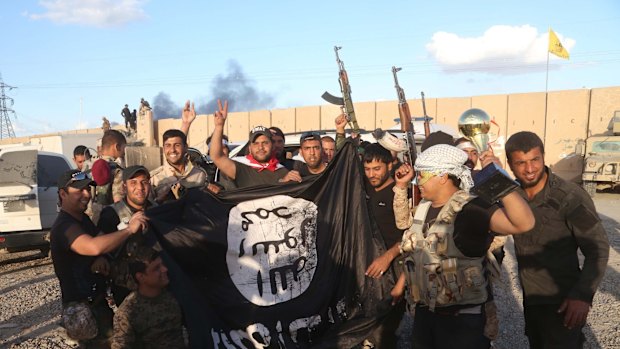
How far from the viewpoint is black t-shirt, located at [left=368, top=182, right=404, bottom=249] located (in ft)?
14.0

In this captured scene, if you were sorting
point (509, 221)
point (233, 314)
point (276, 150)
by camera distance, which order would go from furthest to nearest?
point (276, 150) → point (233, 314) → point (509, 221)

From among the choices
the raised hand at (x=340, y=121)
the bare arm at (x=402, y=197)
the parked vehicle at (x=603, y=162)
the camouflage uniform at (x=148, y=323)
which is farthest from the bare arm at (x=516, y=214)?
the parked vehicle at (x=603, y=162)

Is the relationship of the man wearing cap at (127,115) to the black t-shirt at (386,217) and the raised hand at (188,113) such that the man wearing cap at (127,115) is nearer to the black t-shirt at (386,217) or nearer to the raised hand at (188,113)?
the raised hand at (188,113)

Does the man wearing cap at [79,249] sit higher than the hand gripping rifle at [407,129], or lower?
lower

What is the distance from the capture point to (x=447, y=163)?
115 inches

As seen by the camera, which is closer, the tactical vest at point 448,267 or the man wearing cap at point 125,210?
the tactical vest at point 448,267

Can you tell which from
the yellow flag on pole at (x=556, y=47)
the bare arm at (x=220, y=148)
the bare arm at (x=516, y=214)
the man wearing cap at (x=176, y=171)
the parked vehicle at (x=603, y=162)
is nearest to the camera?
the bare arm at (x=516, y=214)

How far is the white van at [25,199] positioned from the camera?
26.3ft

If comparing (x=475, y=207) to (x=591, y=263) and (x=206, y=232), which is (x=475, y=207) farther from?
(x=206, y=232)

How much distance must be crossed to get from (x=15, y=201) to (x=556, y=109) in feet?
66.6

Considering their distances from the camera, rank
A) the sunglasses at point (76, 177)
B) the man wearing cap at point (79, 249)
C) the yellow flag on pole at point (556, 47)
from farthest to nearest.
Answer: the yellow flag on pole at point (556, 47) → the sunglasses at point (76, 177) → the man wearing cap at point (79, 249)

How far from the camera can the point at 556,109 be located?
21031mm

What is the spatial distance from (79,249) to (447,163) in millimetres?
2291

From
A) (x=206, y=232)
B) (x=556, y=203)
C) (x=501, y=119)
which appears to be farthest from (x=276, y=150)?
(x=501, y=119)
